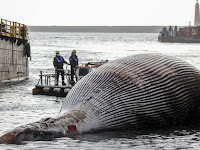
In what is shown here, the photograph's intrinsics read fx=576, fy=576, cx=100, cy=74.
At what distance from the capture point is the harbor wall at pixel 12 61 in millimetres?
37062

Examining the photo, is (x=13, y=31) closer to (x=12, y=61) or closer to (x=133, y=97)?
(x=12, y=61)

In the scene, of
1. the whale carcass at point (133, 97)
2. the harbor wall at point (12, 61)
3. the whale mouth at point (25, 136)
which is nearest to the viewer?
the whale mouth at point (25, 136)

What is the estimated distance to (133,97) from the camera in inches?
504

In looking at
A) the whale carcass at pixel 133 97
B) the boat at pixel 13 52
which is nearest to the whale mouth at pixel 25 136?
the whale carcass at pixel 133 97

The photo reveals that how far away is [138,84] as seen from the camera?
1296 centimetres

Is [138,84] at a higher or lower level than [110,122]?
higher

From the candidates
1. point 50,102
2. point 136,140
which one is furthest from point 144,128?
point 50,102

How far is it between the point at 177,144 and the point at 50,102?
11203mm

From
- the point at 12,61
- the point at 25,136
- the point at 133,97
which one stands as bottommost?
the point at 12,61

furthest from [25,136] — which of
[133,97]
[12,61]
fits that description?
[12,61]

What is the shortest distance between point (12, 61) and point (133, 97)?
27.2 m

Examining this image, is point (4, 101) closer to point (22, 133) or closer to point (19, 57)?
point (22, 133)

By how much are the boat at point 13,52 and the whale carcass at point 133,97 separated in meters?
23.9

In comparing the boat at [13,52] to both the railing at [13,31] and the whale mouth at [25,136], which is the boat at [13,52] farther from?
the whale mouth at [25,136]
